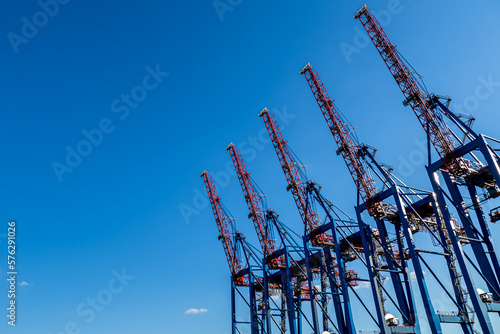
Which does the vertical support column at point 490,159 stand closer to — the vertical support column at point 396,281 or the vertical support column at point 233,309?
the vertical support column at point 396,281

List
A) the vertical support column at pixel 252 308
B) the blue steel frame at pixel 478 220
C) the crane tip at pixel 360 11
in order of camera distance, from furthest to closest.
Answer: the vertical support column at pixel 252 308, the crane tip at pixel 360 11, the blue steel frame at pixel 478 220

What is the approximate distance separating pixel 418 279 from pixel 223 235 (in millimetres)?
46052

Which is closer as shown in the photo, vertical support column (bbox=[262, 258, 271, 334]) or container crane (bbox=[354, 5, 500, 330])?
container crane (bbox=[354, 5, 500, 330])

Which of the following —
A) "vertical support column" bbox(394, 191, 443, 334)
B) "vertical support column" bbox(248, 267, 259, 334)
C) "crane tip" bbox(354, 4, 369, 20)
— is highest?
"crane tip" bbox(354, 4, 369, 20)

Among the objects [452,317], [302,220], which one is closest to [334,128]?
[302,220]

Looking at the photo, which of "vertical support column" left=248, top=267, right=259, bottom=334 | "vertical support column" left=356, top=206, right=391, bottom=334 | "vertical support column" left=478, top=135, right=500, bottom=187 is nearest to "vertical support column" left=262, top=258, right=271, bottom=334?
"vertical support column" left=248, top=267, right=259, bottom=334

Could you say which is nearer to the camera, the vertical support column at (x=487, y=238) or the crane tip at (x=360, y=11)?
the vertical support column at (x=487, y=238)

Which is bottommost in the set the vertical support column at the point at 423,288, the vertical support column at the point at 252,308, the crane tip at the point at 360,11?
the vertical support column at the point at 423,288

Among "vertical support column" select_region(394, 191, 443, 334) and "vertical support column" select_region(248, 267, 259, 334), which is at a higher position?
"vertical support column" select_region(248, 267, 259, 334)

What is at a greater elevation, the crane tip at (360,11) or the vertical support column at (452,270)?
the crane tip at (360,11)

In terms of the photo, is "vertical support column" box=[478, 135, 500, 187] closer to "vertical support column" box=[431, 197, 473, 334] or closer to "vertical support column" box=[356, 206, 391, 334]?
"vertical support column" box=[431, 197, 473, 334]

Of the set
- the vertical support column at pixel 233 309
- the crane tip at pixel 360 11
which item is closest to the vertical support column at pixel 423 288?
the crane tip at pixel 360 11

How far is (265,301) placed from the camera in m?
71.1

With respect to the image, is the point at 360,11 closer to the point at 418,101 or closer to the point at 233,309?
the point at 418,101
